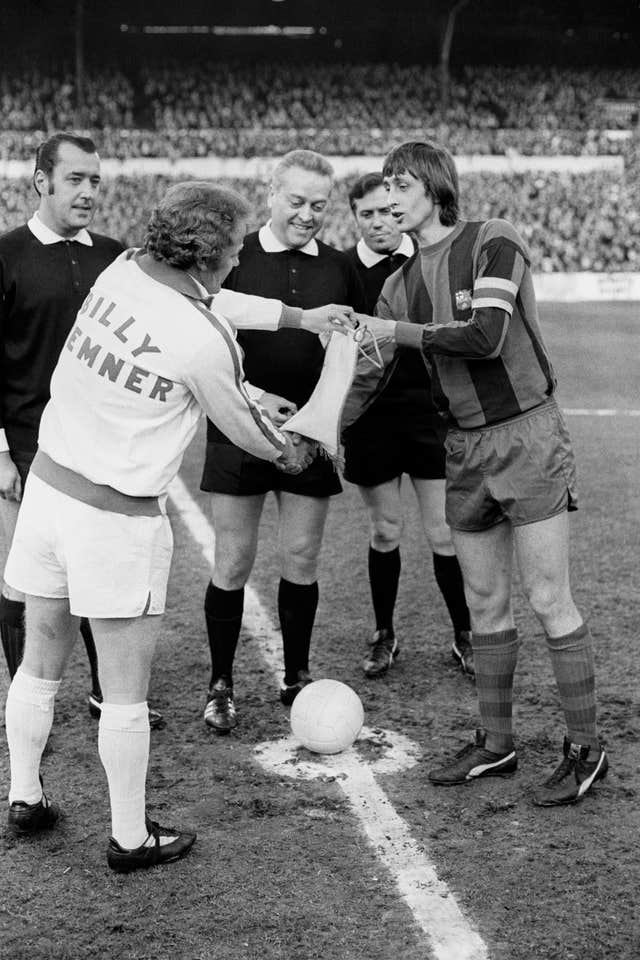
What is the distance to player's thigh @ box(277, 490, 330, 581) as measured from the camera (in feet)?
15.2

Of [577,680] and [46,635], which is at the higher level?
[46,635]

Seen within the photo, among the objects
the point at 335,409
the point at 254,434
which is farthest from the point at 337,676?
the point at 254,434

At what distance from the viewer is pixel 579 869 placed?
3.44m

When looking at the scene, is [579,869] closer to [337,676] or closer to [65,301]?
[337,676]

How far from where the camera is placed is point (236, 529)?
461 cm

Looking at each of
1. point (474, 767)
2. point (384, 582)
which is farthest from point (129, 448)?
point (384, 582)

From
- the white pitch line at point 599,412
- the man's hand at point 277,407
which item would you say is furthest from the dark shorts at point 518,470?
the white pitch line at point 599,412

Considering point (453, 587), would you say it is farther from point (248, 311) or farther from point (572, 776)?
point (248, 311)

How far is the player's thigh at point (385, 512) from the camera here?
17.6 feet

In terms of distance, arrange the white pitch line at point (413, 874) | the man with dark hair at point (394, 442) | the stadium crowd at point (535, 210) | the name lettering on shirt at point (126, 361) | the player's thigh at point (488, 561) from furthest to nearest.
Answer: the stadium crowd at point (535, 210), the man with dark hair at point (394, 442), the player's thigh at point (488, 561), the name lettering on shirt at point (126, 361), the white pitch line at point (413, 874)

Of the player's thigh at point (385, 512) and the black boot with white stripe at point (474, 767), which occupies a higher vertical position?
the player's thigh at point (385, 512)

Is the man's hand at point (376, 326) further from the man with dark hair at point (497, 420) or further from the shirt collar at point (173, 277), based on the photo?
the shirt collar at point (173, 277)

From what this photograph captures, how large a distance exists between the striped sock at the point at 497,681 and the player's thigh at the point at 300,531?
0.88m

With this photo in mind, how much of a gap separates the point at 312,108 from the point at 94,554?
36.6 m
